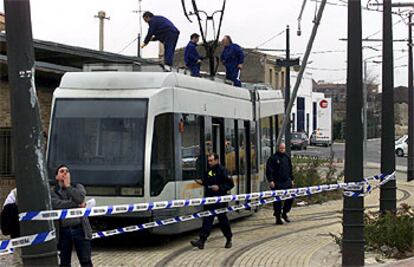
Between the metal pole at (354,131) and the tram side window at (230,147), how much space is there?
14.5 ft

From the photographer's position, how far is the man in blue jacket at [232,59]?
53.1 ft

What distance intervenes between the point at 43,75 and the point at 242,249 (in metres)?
7.46

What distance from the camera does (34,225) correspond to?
5367mm

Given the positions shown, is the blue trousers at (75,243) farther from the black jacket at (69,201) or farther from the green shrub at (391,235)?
the green shrub at (391,235)

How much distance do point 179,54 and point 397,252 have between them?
58.9 metres

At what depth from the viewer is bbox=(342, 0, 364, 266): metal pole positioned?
919cm

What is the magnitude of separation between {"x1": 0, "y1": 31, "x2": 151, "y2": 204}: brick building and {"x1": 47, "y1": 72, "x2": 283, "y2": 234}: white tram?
118 inches

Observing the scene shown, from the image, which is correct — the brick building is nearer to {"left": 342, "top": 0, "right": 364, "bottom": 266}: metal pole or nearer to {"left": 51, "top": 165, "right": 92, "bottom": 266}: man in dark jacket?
{"left": 342, "top": 0, "right": 364, "bottom": 266}: metal pole

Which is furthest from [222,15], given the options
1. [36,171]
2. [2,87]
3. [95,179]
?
[36,171]

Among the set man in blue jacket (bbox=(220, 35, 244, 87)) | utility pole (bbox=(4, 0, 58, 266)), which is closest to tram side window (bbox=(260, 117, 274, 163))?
man in blue jacket (bbox=(220, 35, 244, 87))

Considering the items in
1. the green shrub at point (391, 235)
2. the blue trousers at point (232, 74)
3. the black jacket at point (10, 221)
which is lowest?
the green shrub at point (391, 235)

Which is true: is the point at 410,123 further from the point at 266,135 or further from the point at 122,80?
the point at 122,80

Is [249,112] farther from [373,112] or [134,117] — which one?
[373,112]

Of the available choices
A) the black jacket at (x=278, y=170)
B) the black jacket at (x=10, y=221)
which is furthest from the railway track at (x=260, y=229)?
the black jacket at (x=10, y=221)
